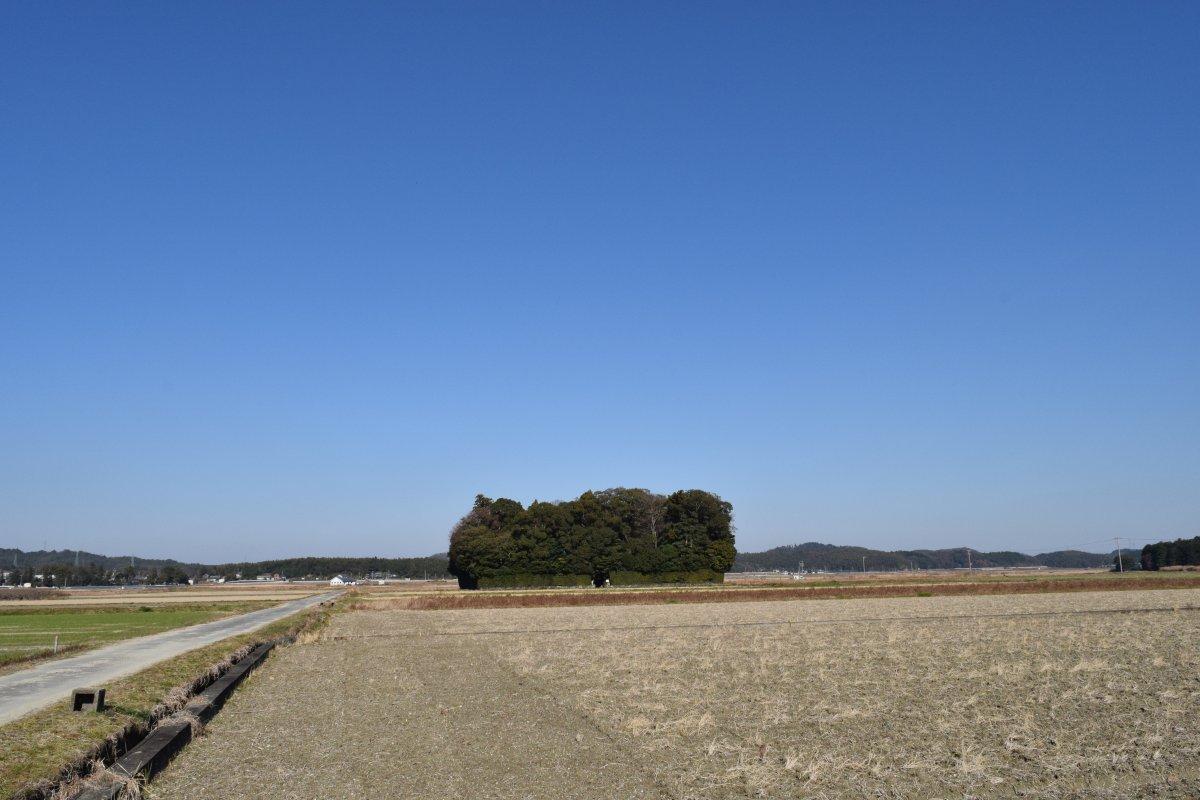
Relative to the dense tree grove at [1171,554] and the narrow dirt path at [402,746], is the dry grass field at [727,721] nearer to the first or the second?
the narrow dirt path at [402,746]

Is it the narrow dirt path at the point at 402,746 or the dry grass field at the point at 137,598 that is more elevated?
the narrow dirt path at the point at 402,746

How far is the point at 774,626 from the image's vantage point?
3562 cm

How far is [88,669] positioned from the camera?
2125cm

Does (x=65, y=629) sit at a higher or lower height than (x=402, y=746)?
lower

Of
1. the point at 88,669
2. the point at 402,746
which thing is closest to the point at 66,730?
the point at 402,746

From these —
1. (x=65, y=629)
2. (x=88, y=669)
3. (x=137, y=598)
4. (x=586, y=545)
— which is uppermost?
(x=586, y=545)

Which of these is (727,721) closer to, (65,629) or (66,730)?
(66,730)

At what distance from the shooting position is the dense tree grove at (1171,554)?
178 metres

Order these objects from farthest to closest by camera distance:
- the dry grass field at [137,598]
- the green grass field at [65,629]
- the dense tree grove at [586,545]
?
1. the dense tree grove at [586,545]
2. the dry grass field at [137,598]
3. the green grass field at [65,629]

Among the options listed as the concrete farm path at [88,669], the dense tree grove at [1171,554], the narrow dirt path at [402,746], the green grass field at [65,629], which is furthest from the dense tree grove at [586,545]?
the dense tree grove at [1171,554]

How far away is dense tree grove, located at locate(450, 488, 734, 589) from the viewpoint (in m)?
105

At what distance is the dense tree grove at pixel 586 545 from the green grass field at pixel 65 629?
45.9 m

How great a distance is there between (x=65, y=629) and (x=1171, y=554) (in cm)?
20279

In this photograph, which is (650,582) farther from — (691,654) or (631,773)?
(631,773)
